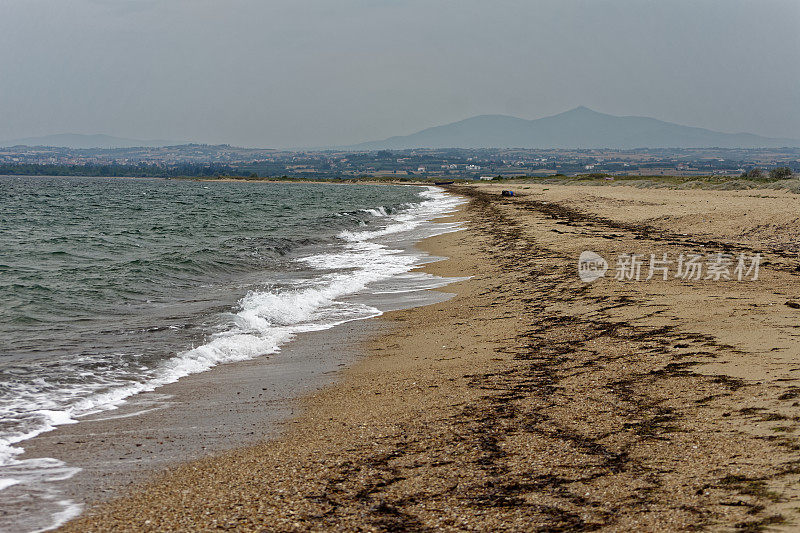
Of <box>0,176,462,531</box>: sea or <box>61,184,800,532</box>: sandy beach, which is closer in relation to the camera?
<box>61,184,800,532</box>: sandy beach

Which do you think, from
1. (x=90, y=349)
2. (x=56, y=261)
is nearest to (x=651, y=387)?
(x=90, y=349)

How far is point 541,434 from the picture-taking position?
6023 mm

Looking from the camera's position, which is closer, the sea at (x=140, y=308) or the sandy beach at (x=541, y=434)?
the sandy beach at (x=541, y=434)

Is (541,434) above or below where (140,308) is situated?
above

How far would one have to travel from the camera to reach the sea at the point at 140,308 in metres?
7.48

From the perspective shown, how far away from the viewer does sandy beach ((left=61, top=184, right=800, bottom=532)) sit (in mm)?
4566

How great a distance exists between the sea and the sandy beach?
1726mm

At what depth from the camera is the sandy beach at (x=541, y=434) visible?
457 centimetres

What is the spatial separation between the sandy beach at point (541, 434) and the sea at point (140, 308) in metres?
1.73

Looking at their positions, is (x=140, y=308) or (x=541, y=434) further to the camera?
(x=140, y=308)

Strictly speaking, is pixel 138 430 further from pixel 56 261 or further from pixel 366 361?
pixel 56 261

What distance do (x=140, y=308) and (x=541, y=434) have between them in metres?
11.3

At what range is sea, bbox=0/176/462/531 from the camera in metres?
7.48

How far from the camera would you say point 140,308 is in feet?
47.9
